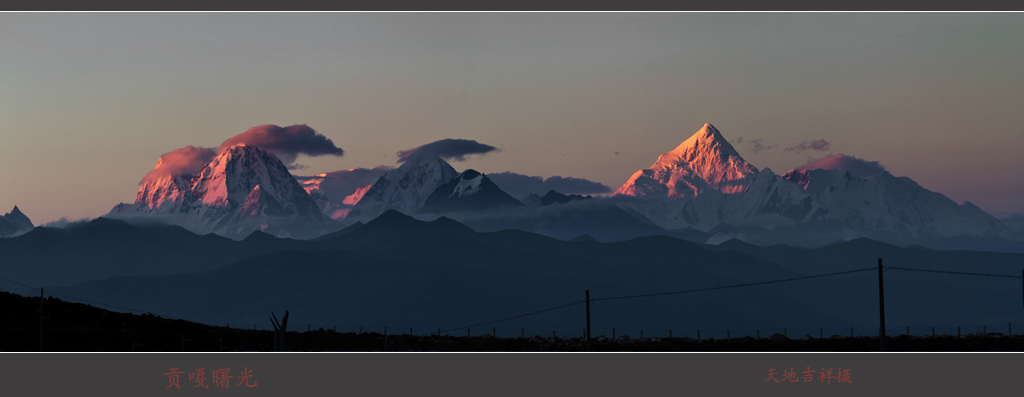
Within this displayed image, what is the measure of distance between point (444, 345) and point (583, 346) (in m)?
14.6

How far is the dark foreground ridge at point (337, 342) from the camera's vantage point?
285ft

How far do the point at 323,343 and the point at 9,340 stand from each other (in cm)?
3049

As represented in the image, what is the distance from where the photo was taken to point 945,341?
8944cm

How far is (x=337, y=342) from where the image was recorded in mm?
97625

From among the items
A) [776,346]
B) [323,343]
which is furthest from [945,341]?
[323,343]

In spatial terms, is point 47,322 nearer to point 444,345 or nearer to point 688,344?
point 444,345

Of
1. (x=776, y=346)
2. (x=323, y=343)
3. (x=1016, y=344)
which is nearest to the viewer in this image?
(x=1016, y=344)

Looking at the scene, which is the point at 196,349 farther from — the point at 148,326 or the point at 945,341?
the point at 945,341

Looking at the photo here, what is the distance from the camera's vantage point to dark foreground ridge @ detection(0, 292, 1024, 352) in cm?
8675

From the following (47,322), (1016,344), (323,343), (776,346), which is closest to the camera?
(1016,344)

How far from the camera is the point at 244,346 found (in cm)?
9531

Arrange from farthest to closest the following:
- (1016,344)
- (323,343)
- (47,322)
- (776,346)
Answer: (47,322) < (323,343) < (776,346) < (1016,344)

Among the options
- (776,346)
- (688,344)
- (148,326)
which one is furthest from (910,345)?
(148,326)

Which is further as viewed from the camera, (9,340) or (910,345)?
(9,340)
